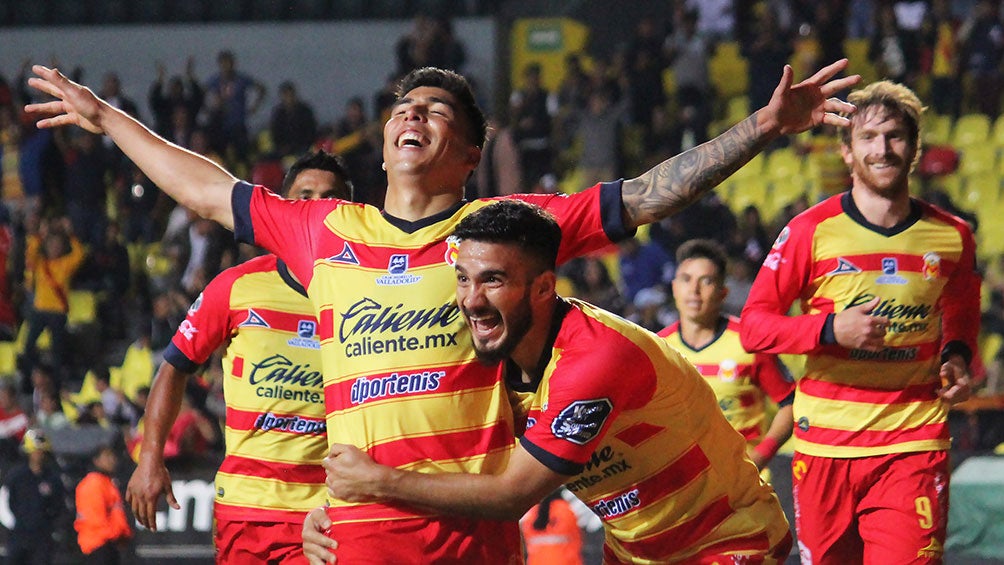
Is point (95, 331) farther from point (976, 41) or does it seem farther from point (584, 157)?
point (976, 41)

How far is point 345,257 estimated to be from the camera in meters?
4.30

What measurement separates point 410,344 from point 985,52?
13120mm

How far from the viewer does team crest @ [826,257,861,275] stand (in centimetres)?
588

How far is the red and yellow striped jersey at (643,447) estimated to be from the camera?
13.1ft

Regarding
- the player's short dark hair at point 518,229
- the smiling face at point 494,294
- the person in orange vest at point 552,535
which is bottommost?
the person in orange vest at point 552,535

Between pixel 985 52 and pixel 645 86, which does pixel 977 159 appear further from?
pixel 645 86

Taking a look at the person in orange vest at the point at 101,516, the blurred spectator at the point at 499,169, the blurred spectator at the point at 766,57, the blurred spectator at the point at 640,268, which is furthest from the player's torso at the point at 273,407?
the blurred spectator at the point at 766,57

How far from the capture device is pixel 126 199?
57.6 feet

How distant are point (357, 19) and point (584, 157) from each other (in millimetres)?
4979

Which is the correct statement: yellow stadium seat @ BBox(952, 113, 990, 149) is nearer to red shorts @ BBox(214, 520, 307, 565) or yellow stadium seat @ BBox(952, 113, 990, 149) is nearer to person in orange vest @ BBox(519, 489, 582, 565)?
person in orange vest @ BBox(519, 489, 582, 565)

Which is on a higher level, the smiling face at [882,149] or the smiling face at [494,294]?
the smiling face at [882,149]

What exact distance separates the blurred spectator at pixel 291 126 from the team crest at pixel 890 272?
12553 millimetres

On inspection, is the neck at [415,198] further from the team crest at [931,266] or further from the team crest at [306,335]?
the team crest at [931,266]

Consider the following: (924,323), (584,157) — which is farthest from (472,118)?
(584,157)
